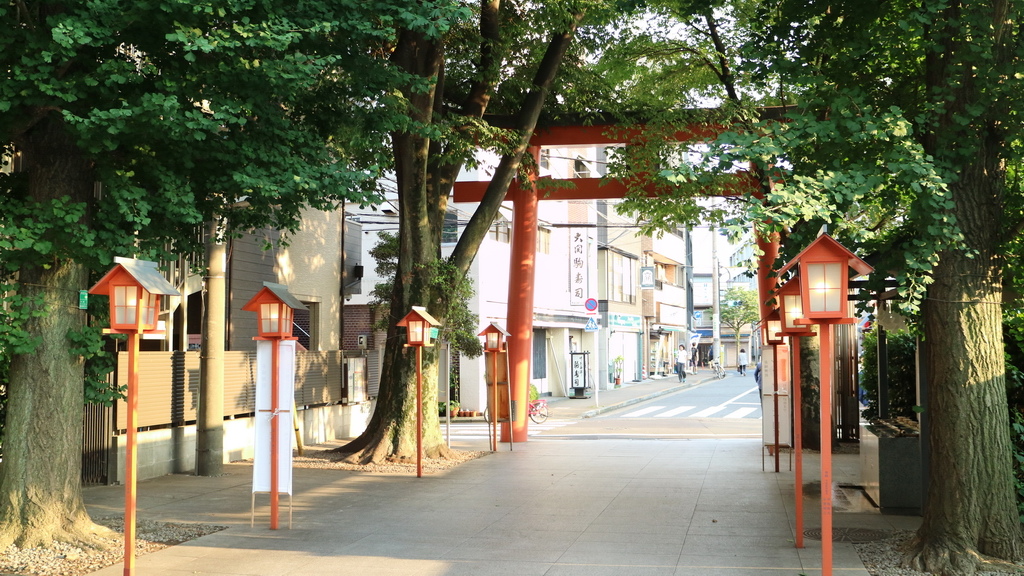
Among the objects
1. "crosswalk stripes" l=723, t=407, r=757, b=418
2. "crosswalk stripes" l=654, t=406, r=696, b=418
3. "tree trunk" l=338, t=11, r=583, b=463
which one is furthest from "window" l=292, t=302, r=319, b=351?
"crosswalk stripes" l=723, t=407, r=757, b=418

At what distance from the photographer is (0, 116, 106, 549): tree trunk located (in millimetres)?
8734

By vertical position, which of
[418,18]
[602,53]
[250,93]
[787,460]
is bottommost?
[787,460]

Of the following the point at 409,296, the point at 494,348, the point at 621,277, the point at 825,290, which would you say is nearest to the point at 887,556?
the point at 825,290

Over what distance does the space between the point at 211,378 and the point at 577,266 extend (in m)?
24.3

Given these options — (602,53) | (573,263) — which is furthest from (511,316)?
(573,263)

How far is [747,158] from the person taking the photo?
7.81 meters

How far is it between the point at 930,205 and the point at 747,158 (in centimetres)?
152

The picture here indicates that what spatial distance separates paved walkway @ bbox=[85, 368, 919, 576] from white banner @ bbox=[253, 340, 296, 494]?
604 mm

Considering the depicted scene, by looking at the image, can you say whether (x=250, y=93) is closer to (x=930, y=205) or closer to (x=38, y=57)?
(x=38, y=57)

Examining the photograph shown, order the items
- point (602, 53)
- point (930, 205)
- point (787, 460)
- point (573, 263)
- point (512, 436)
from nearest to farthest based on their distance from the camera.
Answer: point (930, 205), point (787, 460), point (602, 53), point (512, 436), point (573, 263)

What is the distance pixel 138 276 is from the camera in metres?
7.85

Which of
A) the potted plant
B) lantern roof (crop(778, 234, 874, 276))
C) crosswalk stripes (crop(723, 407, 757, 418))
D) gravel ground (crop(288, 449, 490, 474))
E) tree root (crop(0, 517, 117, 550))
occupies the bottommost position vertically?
crosswalk stripes (crop(723, 407, 757, 418))

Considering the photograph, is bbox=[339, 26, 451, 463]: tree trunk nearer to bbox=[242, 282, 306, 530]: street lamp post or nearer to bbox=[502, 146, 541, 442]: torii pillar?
bbox=[502, 146, 541, 442]: torii pillar

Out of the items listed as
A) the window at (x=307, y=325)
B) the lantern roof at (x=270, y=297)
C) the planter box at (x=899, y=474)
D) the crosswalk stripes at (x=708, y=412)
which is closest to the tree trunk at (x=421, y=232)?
the window at (x=307, y=325)
